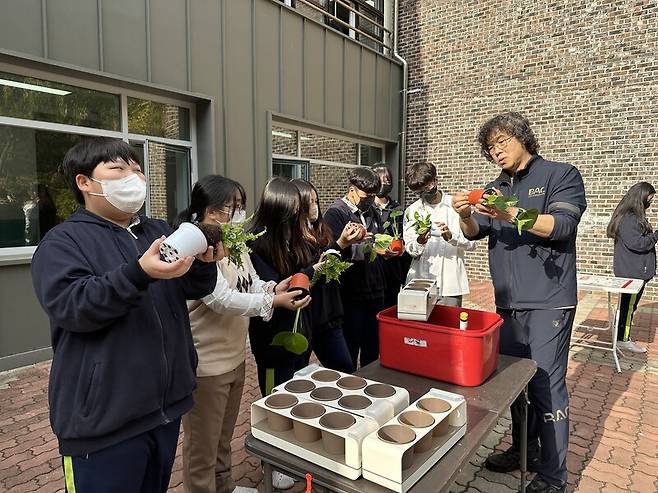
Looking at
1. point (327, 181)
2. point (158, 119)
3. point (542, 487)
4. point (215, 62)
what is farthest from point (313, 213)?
point (327, 181)

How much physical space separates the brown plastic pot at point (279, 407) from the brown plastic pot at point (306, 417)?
0.03m

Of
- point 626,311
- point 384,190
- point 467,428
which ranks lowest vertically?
point 626,311

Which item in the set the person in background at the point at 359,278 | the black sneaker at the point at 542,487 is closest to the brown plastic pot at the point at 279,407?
the black sneaker at the point at 542,487

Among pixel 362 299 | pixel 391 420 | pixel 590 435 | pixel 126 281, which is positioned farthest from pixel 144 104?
pixel 590 435

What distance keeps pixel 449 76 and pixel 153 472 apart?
388 inches

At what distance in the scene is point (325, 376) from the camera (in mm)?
1758

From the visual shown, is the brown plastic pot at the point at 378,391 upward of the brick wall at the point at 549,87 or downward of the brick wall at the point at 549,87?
downward

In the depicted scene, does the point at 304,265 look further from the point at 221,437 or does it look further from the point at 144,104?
the point at 144,104

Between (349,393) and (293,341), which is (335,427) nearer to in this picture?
(349,393)

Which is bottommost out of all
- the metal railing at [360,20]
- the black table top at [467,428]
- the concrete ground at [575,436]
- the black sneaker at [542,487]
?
the concrete ground at [575,436]

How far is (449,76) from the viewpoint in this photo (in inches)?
384

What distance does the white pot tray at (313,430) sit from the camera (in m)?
1.29

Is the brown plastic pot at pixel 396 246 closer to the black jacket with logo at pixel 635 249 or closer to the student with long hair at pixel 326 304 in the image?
the student with long hair at pixel 326 304

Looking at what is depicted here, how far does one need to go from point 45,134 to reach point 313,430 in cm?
484
